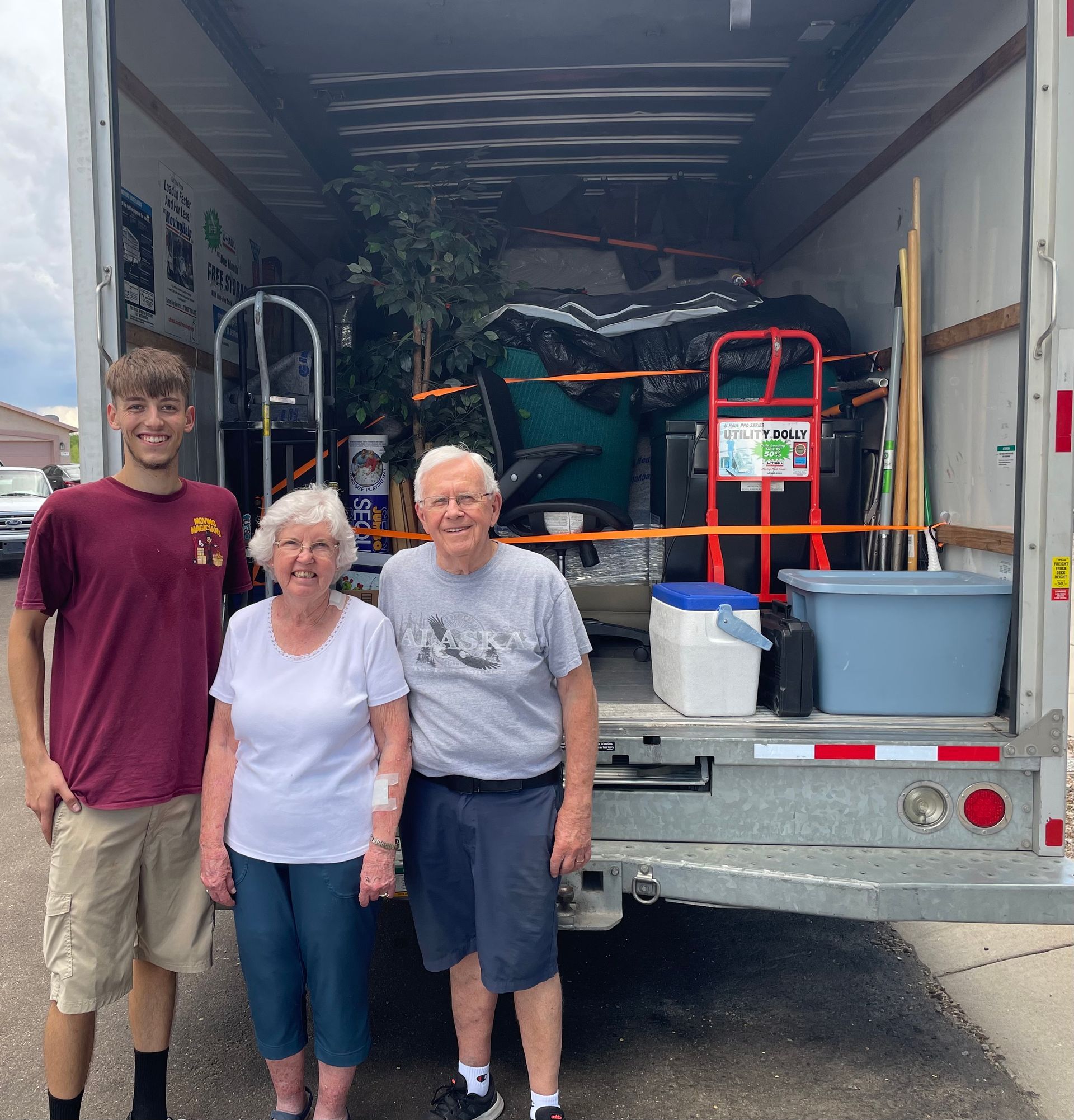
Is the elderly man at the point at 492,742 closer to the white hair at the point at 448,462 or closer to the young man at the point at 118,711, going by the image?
the white hair at the point at 448,462

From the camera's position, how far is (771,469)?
3428 mm

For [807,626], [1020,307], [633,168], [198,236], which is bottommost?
[807,626]

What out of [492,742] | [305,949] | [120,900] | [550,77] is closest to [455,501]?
[492,742]

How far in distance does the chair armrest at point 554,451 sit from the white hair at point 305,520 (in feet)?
5.23

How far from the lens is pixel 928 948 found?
345 cm

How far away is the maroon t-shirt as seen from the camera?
83.6 inches

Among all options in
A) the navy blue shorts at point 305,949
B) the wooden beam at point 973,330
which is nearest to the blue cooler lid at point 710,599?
the wooden beam at point 973,330

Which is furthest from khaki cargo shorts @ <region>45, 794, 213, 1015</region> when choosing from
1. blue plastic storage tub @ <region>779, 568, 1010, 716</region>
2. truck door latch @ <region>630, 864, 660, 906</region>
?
blue plastic storage tub @ <region>779, 568, 1010, 716</region>

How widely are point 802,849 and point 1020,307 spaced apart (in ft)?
4.98

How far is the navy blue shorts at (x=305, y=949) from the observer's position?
2133mm

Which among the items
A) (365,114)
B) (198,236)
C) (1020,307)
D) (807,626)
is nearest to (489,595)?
(807,626)

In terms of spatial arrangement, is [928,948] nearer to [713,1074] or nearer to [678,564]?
[713,1074]

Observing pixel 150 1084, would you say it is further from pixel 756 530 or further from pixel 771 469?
pixel 771 469

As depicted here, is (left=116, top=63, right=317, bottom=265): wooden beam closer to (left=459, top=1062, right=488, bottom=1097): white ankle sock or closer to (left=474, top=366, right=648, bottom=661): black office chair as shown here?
(left=474, top=366, right=648, bottom=661): black office chair
